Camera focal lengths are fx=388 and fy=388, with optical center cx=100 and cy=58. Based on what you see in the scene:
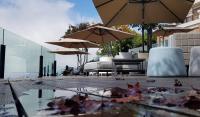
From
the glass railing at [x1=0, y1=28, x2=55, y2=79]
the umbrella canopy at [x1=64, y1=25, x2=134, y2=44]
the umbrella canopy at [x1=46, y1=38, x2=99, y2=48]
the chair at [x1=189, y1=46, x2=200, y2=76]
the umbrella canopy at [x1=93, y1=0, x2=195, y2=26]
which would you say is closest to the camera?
the chair at [x1=189, y1=46, x2=200, y2=76]

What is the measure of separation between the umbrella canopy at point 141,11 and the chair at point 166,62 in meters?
2.53

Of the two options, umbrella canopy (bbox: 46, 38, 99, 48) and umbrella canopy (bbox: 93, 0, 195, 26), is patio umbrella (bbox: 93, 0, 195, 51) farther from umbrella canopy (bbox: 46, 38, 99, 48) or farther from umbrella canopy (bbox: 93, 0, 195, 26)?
umbrella canopy (bbox: 46, 38, 99, 48)

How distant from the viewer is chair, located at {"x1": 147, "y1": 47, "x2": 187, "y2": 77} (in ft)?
32.3

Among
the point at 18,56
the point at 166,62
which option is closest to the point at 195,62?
the point at 166,62

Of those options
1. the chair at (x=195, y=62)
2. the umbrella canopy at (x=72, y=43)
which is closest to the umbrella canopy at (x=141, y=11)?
the chair at (x=195, y=62)

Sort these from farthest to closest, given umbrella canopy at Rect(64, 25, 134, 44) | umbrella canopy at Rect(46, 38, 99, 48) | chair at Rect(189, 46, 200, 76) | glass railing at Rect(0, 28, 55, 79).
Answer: umbrella canopy at Rect(46, 38, 99, 48)
umbrella canopy at Rect(64, 25, 134, 44)
glass railing at Rect(0, 28, 55, 79)
chair at Rect(189, 46, 200, 76)

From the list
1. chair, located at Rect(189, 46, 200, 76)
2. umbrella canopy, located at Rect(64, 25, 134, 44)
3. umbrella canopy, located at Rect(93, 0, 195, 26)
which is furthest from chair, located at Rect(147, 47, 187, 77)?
umbrella canopy, located at Rect(64, 25, 134, 44)

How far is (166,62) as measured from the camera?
33.7ft

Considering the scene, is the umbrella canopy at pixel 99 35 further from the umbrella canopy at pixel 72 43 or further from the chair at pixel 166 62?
the chair at pixel 166 62

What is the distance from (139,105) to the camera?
1.43 m

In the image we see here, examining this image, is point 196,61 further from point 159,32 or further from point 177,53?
point 159,32

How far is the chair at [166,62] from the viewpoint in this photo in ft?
32.3

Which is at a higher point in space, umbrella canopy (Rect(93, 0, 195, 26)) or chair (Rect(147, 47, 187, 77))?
umbrella canopy (Rect(93, 0, 195, 26))

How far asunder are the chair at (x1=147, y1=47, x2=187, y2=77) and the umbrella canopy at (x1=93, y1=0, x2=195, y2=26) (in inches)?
99.5
